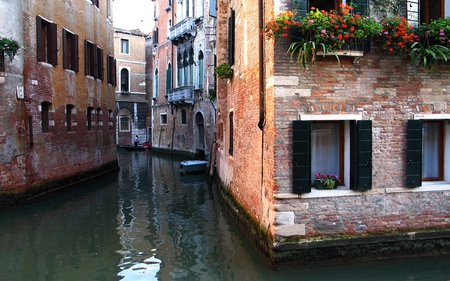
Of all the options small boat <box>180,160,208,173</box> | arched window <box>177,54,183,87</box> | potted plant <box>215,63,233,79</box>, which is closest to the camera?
potted plant <box>215,63,233,79</box>

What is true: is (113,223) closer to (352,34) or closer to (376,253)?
(376,253)

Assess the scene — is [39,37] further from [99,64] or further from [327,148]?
[327,148]

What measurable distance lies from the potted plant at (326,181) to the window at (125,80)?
88.1 feet

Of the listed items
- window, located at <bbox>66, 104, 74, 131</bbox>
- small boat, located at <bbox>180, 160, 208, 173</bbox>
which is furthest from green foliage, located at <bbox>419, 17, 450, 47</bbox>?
small boat, located at <bbox>180, 160, 208, 173</bbox>

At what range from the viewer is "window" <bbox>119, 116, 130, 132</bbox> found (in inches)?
1203

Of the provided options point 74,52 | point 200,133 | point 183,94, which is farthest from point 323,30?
point 183,94

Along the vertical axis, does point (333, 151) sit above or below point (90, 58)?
below

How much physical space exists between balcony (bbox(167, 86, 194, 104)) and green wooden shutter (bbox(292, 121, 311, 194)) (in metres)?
17.3

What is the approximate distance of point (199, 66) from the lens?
2105 centimetres

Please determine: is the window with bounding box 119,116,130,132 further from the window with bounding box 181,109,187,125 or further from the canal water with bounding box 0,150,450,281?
the canal water with bounding box 0,150,450,281

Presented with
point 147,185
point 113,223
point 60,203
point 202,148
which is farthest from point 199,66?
point 113,223

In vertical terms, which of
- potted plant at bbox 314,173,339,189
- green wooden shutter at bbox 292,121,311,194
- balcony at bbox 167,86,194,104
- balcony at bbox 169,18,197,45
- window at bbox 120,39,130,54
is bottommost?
potted plant at bbox 314,173,339,189

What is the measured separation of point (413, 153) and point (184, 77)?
18.7 metres

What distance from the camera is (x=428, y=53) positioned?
5027 millimetres
